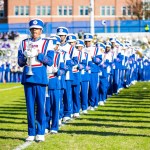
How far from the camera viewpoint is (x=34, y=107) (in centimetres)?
1136

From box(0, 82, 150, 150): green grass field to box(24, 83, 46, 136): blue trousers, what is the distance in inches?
10.6

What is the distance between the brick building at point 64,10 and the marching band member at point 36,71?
66.7 m

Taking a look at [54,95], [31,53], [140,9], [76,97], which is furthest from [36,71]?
[140,9]

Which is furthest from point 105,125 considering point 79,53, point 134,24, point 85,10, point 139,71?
point 85,10

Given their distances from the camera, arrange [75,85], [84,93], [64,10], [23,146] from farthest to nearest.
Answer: [64,10] → [84,93] → [75,85] → [23,146]

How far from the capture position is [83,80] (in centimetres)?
1662

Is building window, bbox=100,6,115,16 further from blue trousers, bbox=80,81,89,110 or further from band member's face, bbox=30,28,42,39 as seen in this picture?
band member's face, bbox=30,28,42,39

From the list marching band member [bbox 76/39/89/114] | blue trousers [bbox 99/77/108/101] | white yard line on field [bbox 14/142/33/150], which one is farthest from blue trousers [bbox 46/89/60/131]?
blue trousers [bbox 99/77/108/101]

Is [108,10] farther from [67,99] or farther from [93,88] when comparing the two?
[67,99]

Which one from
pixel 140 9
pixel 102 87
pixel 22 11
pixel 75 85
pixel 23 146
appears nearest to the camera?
pixel 23 146

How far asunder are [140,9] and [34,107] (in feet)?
210

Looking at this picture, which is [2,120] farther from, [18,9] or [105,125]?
[18,9]

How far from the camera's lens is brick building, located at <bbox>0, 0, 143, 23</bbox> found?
78250mm

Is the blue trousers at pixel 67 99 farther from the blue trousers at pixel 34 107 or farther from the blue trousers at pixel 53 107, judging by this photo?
the blue trousers at pixel 34 107
